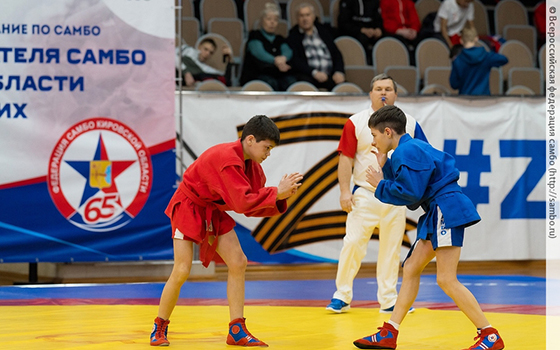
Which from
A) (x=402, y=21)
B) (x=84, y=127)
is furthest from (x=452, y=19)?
(x=84, y=127)

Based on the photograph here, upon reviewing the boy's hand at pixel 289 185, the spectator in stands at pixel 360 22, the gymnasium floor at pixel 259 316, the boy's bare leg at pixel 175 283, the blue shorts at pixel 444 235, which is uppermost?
the spectator in stands at pixel 360 22

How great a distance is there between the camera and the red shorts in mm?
3988

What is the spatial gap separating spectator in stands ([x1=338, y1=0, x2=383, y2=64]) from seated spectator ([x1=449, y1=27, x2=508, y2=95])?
1.32 meters

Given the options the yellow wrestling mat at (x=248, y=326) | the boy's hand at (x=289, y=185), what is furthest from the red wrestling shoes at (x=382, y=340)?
the boy's hand at (x=289, y=185)

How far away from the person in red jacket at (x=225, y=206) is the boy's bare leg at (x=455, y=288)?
33.6 inches

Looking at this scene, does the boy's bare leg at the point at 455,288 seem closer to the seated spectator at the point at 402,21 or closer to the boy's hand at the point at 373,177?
the boy's hand at the point at 373,177

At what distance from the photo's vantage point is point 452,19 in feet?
33.3

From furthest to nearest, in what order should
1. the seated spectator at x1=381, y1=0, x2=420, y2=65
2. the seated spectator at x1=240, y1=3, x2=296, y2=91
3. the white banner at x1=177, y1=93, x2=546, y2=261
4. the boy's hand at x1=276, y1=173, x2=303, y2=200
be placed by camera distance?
the seated spectator at x1=381, y1=0, x2=420, y2=65 → the seated spectator at x1=240, y1=3, x2=296, y2=91 → the white banner at x1=177, y1=93, x2=546, y2=261 → the boy's hand at x1=276, y1=173, x2=303, y2=200

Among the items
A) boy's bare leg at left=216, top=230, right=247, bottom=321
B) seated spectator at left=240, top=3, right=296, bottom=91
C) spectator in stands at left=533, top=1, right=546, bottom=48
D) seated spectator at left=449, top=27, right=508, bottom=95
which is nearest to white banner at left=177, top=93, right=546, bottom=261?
seated spectator at left=449, top=27, right=508, bottom=95

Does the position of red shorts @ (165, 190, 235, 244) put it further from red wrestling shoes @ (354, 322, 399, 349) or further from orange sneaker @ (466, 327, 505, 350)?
orange sneaker @ (466, 327, 505, 350)

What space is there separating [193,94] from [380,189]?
4.05 metres

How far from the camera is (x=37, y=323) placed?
4.64 metres

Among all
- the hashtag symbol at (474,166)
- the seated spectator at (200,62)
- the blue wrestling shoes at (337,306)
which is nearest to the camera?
the blue wrestling shoes at (337,306)

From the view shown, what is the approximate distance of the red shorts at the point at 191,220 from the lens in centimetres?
399
